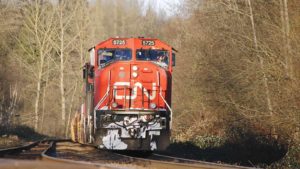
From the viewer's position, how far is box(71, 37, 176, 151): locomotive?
14953mm

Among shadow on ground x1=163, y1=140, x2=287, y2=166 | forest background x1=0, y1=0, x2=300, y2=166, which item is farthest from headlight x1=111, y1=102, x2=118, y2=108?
forest background x1=0, y1=0, x2=300, y2=166

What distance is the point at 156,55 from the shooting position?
633 inches

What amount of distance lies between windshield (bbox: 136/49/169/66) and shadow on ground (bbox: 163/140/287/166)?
330 cm

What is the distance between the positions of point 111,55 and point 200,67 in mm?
8200

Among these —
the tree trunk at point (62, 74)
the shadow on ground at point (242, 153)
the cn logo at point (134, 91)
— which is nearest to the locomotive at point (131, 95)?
the cn logo at point (134, 91)

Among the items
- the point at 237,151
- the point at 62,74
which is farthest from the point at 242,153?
the point at 62,74

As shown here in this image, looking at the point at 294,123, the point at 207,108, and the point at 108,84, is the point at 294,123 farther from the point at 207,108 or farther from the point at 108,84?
the point at 207,108

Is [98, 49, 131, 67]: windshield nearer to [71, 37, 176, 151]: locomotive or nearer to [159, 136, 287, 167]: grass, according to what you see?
[71, 37, 176, 151]: locomotive

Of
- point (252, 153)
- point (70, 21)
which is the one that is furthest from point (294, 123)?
point (70, 21)

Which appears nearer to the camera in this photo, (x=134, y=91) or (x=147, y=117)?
(x=147, y=117)

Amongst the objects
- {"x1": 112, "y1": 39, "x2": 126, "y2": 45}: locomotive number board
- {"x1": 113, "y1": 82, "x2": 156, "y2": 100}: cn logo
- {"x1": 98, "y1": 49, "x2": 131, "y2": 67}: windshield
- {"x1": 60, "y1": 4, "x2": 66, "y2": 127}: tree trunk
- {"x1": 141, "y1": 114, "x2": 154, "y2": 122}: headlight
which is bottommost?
{"x1": 141, "y1": 114, "x2": 154, "y2": 122}: headlight

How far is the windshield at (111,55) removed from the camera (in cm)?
1585

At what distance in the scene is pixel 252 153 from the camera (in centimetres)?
1625

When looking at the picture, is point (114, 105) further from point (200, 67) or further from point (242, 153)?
point (200, 67)
